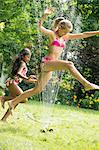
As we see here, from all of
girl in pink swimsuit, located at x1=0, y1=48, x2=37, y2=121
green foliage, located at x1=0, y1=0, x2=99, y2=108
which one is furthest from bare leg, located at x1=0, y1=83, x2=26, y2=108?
green foliage, located at x1=0, y1=0, x2=99, y2=108

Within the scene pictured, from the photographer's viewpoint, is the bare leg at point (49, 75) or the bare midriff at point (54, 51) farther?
the bare midriff at point (54, 51)

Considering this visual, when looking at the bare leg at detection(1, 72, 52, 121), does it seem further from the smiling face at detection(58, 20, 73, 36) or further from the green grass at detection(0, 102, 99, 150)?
the smiling face at detection(58, 20, 73, 36)

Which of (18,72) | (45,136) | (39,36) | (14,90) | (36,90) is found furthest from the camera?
(39,36)

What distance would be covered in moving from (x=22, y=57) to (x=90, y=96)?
7835 millimetres

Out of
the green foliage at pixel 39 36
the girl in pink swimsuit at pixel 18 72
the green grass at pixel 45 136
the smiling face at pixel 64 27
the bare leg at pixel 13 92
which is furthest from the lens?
the green foliage at pixel 39 36

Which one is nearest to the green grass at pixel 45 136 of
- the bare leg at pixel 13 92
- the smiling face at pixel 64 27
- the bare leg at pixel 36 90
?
the bare leg at pixel 13 92

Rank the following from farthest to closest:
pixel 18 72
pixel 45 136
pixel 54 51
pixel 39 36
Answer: pixel 39 36 < pixel 18 72 < pixel 54 51 < pixel 45 136

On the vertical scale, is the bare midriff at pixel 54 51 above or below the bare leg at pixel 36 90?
above

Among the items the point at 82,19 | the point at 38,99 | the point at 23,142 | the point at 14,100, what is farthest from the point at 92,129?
the point at 82,19

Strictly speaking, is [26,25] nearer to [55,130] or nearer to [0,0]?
[0,0]

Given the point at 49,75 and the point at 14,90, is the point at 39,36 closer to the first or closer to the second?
the point at 14,90

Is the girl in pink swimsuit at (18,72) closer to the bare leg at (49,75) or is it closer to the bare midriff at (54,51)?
the bare leg at (49,75)

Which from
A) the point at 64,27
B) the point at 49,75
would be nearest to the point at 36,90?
the point at 49,75

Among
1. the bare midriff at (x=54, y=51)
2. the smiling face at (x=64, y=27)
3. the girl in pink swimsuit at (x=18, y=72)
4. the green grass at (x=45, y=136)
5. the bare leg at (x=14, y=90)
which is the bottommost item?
the green grass at (x=45, y=136)
